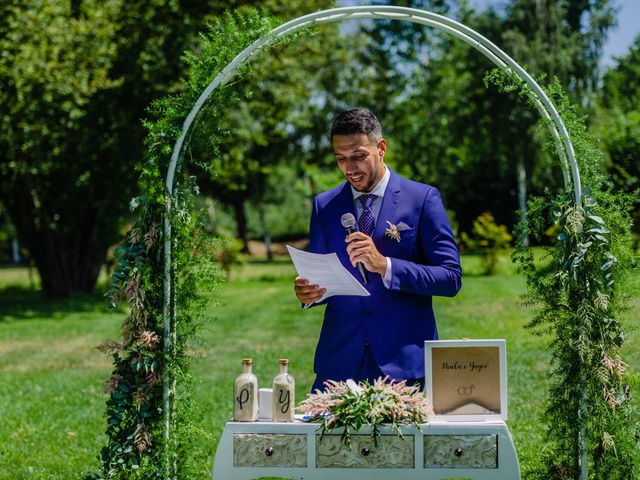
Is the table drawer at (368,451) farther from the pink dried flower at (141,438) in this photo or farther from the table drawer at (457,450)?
the pink dried flower at (141,438)

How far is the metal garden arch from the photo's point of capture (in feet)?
15.0

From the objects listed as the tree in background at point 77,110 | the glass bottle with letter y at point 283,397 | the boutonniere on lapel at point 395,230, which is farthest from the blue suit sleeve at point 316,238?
the tree in background at point 77,110

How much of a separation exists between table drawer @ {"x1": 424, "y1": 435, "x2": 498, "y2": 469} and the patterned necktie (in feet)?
3.27

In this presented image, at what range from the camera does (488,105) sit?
36281 millimetres

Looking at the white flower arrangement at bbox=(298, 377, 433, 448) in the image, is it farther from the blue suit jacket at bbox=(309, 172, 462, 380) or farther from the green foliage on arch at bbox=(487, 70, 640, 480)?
the green foliage on arch at bbox=(487, 70, 640, 480)

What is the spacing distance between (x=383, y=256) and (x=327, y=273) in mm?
268

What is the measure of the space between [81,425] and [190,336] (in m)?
3.84

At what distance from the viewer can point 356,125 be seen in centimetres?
392

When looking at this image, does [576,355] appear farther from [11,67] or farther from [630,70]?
[630,70]

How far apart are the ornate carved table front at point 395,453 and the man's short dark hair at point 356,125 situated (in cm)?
133

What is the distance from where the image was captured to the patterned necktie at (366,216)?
13.5ft

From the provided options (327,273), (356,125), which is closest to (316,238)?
(327,273)

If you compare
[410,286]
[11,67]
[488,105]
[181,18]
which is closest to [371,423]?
[410,286]

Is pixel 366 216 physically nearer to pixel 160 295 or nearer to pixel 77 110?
pixel 160 295
